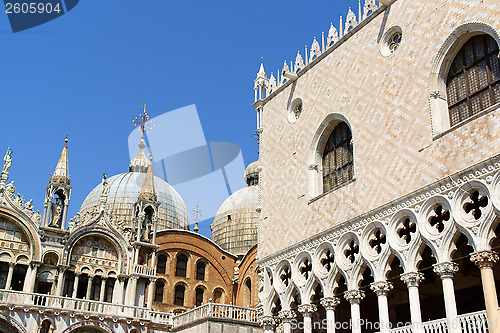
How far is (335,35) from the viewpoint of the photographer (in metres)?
18.2

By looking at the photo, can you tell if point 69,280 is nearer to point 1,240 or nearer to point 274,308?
point 1,240

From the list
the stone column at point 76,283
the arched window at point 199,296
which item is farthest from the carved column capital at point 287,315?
the arched window at point 199,296

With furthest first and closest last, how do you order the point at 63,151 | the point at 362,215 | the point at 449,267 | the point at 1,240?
the point at 63,151, the point at 1,240, the point at 362,215, the point at 449,267

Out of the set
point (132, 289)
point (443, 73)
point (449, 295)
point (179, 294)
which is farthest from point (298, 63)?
point (179, 294)

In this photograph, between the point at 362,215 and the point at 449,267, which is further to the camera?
the point at 362,215

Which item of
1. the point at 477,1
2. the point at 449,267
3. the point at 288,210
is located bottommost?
the point at 449,267

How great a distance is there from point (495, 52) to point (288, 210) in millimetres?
7991

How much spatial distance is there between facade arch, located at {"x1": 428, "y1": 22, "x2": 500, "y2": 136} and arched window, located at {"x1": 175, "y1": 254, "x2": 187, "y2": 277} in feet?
67.7

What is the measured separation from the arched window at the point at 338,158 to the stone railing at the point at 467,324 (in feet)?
17.1

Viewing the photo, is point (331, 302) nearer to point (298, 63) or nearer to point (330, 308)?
point (330, 308)

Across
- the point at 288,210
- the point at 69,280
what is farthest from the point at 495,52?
the point at 69,280

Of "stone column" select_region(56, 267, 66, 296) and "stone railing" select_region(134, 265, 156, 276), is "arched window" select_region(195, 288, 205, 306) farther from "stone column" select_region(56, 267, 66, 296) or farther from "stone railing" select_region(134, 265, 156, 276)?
"stone column" select_region(56, 267, 66, 296)

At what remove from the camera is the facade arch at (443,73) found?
44.7 feet

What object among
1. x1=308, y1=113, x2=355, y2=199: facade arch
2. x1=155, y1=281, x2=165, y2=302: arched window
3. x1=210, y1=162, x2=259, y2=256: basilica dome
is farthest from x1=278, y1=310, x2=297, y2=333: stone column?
x1=210, y1=162, x2=259, y2=256: basilica dome
